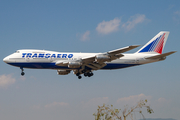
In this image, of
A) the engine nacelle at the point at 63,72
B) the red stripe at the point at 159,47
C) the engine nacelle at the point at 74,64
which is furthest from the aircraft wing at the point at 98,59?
the red stripe at the point at 159,47

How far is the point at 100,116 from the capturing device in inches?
1211

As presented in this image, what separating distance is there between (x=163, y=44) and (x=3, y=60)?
41605 mm

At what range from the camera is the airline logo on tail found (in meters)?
67.9

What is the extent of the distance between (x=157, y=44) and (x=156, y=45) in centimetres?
43

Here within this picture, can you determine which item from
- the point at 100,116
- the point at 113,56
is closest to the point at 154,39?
the point at 113,56

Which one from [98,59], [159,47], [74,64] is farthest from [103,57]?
[159,47]

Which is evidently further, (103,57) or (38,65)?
(38,65)

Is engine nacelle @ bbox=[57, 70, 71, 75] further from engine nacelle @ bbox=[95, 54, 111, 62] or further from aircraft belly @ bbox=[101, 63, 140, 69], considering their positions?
engine nacelle @ bbox=[95, 54, 111, 62]

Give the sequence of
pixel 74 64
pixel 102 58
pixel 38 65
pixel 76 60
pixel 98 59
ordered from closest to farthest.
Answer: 1. pixel 102 58
2. pixel 98 59
3. pixel 74 64
4. pixel 76 60
5. pixel 38 65

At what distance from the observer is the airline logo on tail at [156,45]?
2675 inches

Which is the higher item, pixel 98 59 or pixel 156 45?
pixel 156 45

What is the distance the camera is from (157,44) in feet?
225

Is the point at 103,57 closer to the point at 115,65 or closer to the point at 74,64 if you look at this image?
the point at 74,64

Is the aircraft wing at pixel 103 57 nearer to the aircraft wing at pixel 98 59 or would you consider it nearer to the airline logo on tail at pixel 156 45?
the aircraft wing at pixel 98 59
